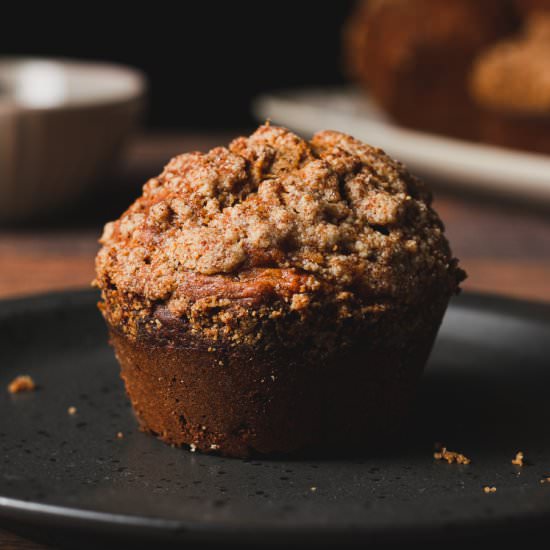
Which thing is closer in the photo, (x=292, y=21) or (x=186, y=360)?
(x=186, y=360)

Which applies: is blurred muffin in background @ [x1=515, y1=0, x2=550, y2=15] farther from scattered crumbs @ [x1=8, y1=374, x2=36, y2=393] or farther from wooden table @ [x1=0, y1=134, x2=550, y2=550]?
scattered crumbs @ [x1=8, y1=374, x2=36, y2=393]

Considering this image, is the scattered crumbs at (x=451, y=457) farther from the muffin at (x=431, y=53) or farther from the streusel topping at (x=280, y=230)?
the muffin at (x=431, y=53)

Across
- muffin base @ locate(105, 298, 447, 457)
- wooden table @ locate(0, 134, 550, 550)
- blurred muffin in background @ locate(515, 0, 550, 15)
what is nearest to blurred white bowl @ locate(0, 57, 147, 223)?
wooden table @ locate(0, 134, 550, 550)

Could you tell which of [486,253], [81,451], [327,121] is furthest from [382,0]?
[81,451]

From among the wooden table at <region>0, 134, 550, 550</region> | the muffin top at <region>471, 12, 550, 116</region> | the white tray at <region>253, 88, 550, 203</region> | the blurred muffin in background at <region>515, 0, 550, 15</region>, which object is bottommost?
the wooden table at <region>0, 134, 550, 550</region>

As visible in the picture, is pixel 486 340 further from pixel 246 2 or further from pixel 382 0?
pixel 246 2

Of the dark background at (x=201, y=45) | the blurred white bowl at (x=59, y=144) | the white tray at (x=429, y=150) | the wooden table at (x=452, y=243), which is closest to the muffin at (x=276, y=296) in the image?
the wooden table at (x=452, y=243)
